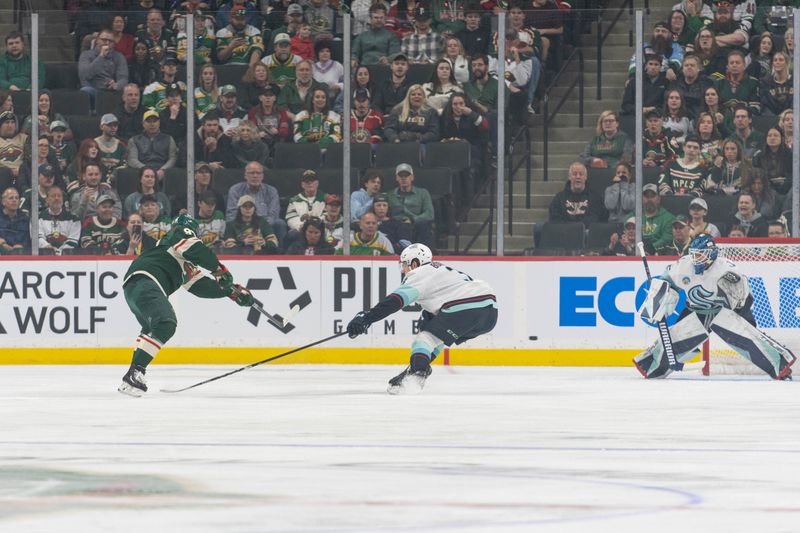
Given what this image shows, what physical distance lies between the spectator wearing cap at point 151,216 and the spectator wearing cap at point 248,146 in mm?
831

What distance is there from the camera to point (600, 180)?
49.1ft

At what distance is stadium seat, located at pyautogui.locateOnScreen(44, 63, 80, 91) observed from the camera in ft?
49.8

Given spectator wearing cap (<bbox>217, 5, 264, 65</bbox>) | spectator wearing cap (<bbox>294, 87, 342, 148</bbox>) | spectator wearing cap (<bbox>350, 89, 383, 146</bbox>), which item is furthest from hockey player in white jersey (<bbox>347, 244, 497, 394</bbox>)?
spectator wearing cap (<bbox>217, 5, 264, 65</bbox>)

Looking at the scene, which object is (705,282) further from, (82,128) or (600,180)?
(82,128)

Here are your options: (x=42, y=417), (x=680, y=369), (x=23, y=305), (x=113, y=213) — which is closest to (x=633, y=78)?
(x=680, y=369)

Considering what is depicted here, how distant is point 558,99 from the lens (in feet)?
51.3

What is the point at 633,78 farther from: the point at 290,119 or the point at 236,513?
the point at 236,513

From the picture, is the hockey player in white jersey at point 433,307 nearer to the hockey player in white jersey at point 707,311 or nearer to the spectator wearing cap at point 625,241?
the hockey player in white jersey at point 707,311

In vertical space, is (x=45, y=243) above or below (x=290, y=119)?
below

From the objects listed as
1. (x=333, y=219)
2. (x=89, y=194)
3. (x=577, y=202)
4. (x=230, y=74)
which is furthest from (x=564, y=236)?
(x=89, y=194)

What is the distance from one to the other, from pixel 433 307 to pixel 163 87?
181 inches

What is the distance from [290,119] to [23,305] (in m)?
2.88

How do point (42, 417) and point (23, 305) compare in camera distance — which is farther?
point (23, 305)

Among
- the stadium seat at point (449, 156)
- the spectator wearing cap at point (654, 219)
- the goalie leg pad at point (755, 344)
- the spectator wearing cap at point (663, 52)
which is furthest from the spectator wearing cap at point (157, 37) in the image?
the goalie leg pad at point (755, 344)
